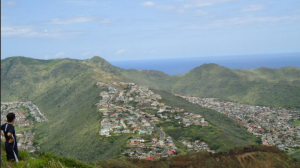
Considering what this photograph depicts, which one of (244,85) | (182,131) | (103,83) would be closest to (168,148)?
(182,131)

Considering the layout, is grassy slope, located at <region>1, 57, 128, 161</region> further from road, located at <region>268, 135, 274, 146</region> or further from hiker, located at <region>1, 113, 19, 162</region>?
hiker, located at <region>1, 113, 19, 162</region>

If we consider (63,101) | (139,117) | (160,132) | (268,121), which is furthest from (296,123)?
(63,101)

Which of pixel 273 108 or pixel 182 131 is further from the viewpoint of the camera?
pixel 273 108

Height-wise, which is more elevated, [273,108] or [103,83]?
[103,83]

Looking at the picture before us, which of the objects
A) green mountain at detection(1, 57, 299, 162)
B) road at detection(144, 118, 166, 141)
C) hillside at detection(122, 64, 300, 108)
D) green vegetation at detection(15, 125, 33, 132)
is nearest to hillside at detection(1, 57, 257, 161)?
green mountain at detection(1, 57, 299, 162)

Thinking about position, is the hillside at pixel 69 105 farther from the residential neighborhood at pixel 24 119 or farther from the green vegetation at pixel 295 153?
the green vegetation at pixel 295 153

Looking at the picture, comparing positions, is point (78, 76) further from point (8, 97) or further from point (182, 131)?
point (182, 131)

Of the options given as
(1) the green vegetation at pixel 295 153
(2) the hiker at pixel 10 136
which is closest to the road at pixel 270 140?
(1) the green vegetation at pixel 295 153
